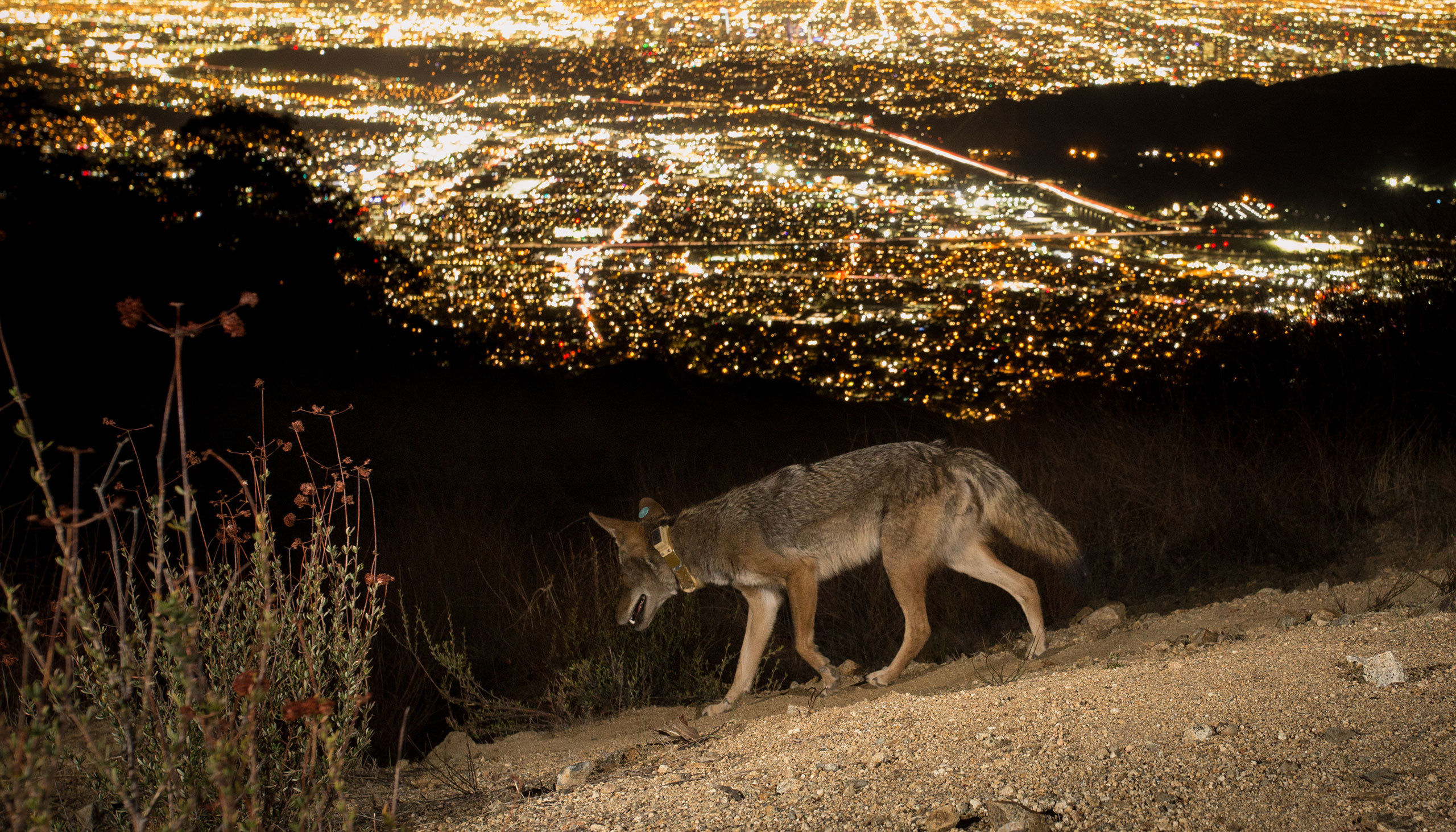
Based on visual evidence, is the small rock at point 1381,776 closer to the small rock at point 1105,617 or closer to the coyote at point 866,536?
the coyote at point 866,536

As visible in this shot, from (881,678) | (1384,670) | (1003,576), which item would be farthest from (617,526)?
(1384,670)

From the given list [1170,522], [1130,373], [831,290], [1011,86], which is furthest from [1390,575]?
[1011,86]

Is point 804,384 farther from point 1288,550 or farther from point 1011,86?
point 1011,86

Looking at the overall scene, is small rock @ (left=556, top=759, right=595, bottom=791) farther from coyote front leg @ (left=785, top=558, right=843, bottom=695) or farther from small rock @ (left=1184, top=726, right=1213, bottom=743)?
small rock @ (left=1184, top=726, right=1213, bottom=743)

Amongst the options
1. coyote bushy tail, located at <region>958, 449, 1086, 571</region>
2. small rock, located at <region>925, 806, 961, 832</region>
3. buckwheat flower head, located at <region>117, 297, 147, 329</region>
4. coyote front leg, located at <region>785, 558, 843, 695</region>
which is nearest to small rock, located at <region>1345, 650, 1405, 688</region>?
small rock, located at <region>925, 806, 961, 832</region>

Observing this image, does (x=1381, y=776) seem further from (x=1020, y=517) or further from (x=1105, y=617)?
(x=1105, y=617)
